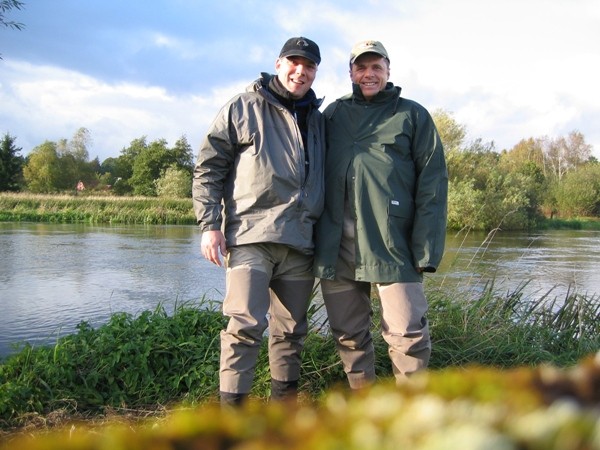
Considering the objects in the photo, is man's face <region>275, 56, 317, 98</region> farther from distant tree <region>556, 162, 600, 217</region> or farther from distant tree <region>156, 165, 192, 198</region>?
distant tree <region>556, 162, 600, 217</region>

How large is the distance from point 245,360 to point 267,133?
1205 mm

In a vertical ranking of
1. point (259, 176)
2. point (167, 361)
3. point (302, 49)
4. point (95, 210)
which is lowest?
point (167, 361)

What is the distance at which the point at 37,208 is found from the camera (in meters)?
28.7

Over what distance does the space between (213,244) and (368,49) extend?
4.45 feet

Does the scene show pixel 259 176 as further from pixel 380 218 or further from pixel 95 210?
pixel 95 210

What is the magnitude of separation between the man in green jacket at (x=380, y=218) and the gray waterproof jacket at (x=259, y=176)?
0.18 metres

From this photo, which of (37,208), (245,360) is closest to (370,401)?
(245,360)

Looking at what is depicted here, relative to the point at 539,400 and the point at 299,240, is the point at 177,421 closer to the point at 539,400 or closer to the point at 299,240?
the point at 539,400

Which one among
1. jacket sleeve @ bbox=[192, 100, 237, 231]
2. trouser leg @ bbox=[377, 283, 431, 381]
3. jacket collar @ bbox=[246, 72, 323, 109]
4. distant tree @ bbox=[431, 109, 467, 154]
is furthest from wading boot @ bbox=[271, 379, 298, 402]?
distant tree @ bbox=[431, 109, 467, 154]

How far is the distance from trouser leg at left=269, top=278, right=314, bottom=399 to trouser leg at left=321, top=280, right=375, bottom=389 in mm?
152

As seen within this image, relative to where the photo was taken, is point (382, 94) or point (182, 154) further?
point (182, 154)

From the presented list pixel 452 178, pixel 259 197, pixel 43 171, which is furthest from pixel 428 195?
pixel 43 171

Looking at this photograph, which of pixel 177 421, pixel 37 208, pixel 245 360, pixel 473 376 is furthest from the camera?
pixel 37 208

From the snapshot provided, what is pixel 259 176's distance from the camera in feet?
10.5
